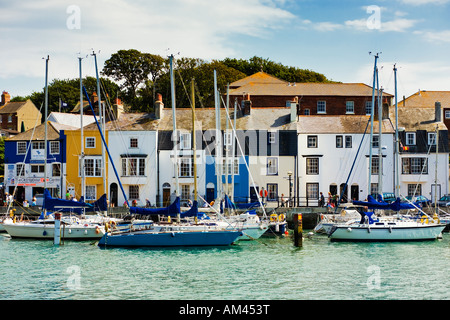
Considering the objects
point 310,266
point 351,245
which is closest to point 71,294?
point 310,266

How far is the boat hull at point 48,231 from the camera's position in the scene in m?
38.4

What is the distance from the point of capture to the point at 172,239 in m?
34.8

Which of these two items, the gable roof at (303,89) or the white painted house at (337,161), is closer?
the white painted house at (337,161)

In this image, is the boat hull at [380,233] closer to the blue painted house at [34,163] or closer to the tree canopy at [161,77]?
the blue painted house at [34,163]

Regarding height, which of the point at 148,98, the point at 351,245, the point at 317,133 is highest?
the point at 148,98

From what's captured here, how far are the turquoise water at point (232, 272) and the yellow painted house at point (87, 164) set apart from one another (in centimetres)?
1721

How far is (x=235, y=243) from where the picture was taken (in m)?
36.5

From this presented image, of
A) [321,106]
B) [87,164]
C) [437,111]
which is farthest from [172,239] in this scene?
[321,106]

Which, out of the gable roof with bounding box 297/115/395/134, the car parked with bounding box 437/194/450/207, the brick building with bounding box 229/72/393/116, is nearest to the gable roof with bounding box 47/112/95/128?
the brick building with bounding box 229/72/393/116

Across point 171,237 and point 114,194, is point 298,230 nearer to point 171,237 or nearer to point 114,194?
point 171,237

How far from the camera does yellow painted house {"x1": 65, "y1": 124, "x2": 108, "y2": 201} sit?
54000 mm

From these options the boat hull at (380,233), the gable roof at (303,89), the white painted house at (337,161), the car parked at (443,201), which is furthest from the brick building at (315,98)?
the boat hull at (380,233)

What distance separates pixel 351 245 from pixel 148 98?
4687 centimetres
